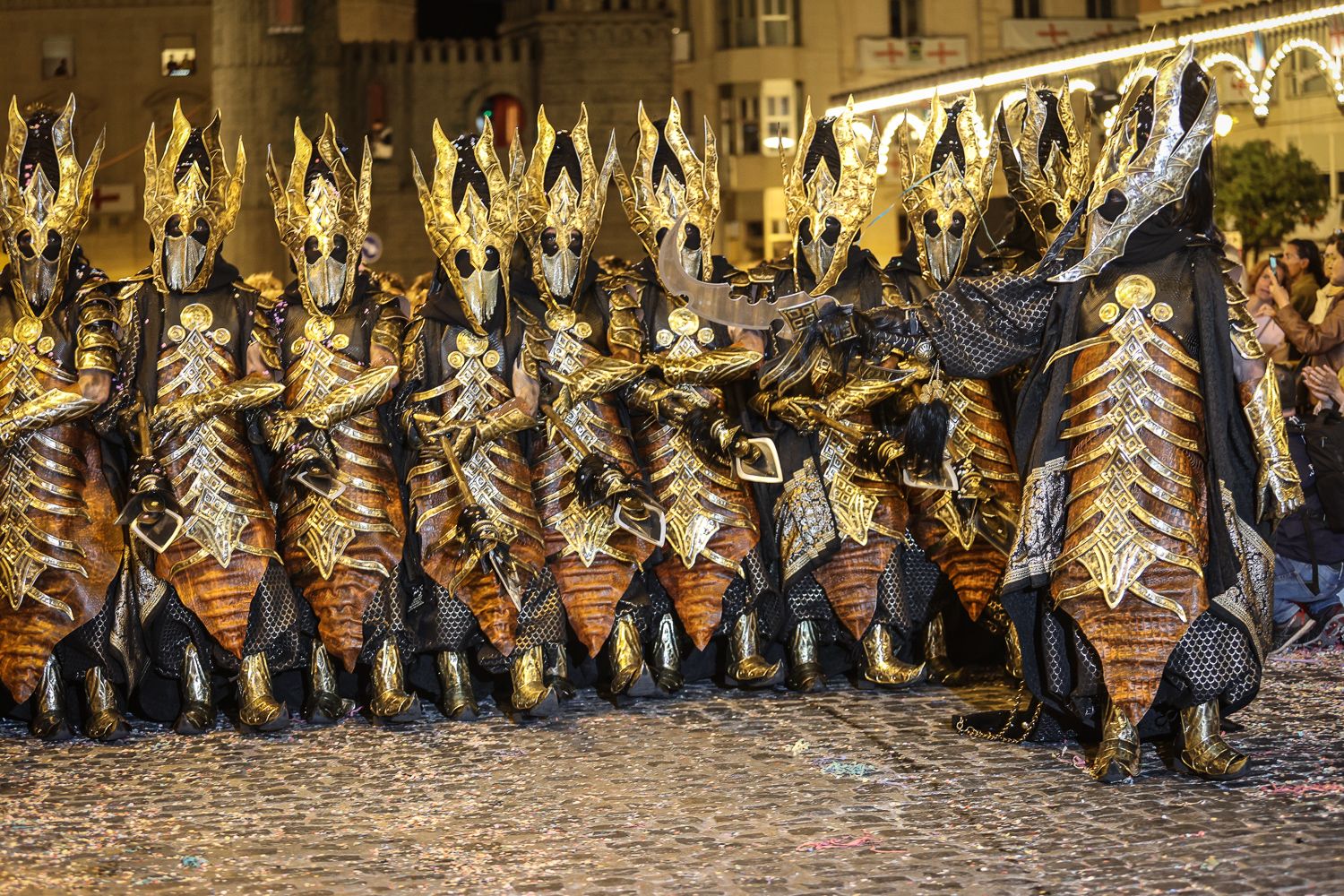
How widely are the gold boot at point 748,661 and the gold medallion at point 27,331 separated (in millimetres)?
2803

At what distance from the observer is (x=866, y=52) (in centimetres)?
3847

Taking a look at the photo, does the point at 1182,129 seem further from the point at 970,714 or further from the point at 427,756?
the point at 427,756

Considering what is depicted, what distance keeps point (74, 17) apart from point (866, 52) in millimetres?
19680

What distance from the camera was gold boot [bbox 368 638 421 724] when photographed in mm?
6938

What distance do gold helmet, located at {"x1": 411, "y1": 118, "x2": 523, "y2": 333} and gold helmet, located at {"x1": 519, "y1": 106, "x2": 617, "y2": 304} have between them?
0.17m

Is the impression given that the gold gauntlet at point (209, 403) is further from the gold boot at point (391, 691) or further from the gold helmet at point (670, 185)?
the gold helmet at point (670, 185)

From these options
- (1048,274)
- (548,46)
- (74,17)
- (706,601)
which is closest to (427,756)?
(706,601)

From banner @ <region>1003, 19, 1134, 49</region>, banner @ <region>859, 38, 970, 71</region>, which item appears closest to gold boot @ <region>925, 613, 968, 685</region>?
banner @ <region>859, 38, 970, 71</region>

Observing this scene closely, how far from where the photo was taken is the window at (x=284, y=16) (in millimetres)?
35219

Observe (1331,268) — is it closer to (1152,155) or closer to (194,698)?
(1152,155)

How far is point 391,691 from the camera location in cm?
701

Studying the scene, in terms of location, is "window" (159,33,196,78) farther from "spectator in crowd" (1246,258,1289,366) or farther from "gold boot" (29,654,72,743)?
"gold boot" (29,654,72,743)

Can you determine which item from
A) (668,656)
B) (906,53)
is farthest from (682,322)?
(906,53)

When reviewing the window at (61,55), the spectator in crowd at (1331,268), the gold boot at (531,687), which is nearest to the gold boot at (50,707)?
the gold boot at (531,687)
